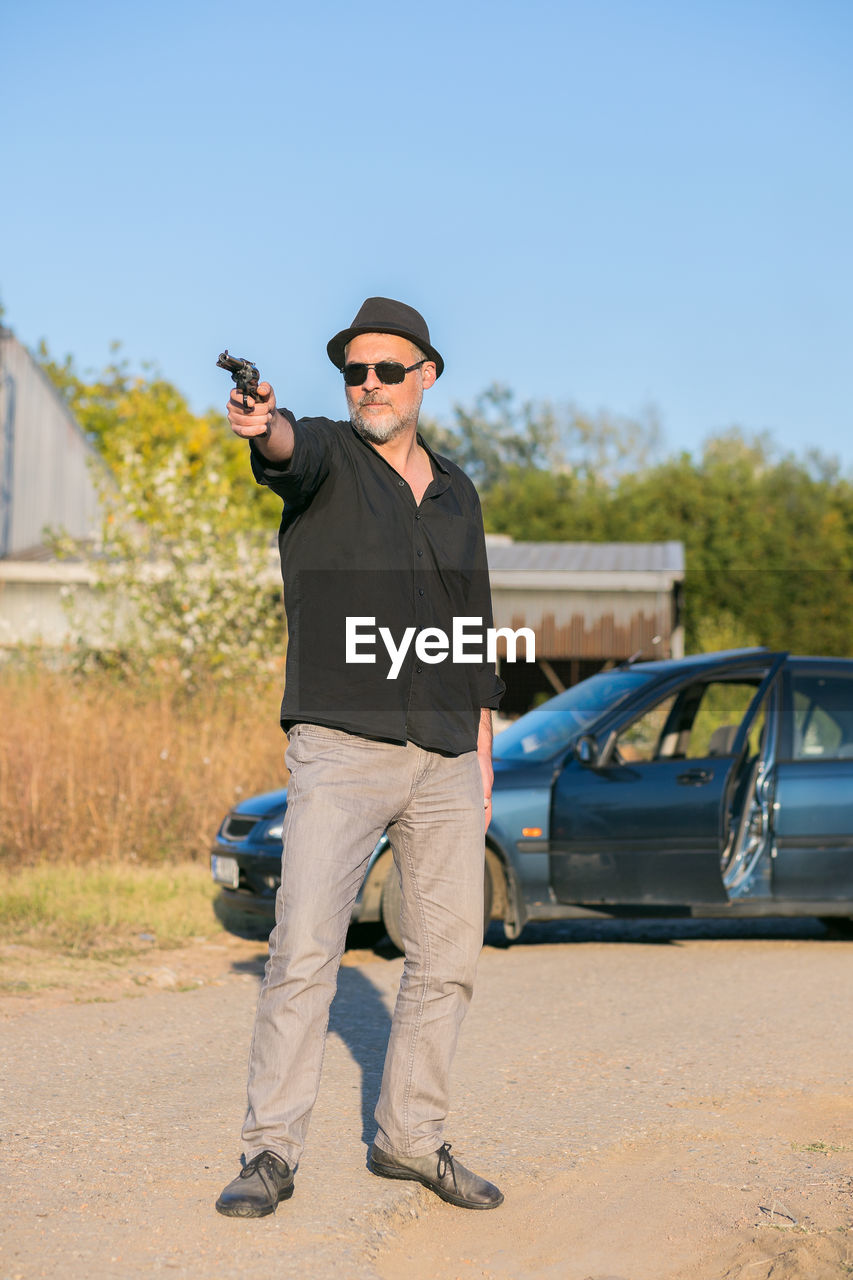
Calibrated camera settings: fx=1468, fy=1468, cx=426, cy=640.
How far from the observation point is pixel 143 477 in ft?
71.2

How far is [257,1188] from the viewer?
12.5 feet

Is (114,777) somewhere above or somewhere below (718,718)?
below

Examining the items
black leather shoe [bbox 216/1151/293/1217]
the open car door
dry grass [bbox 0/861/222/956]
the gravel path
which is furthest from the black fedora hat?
dry grass [bbox 0/861/222/956]

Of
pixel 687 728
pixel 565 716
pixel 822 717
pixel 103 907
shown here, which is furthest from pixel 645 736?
pixel 103 907

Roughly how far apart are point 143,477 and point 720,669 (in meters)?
14.1

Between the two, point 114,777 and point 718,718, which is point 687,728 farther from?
point 114,777

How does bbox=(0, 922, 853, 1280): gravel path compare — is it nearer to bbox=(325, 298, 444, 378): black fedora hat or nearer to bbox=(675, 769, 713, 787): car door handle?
bbox=(675, 769, 713, 787): car door handle

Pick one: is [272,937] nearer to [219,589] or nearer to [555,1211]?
[555,1211]

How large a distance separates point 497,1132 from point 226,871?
421 cm

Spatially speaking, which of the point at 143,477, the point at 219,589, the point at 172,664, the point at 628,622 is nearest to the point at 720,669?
the point at 172,664

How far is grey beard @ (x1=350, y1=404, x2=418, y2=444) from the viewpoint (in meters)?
4.10

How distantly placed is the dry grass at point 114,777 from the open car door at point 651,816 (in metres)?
4.06

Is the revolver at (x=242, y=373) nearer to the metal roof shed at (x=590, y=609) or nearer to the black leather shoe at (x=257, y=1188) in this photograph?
the black leather shoe at (x=257, y=1188)

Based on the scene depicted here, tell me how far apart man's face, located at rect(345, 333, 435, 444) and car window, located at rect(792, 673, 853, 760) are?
5.49 m
